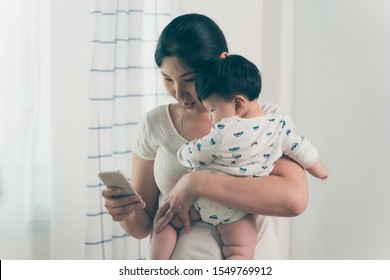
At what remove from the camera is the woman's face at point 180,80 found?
→ 1090 mm

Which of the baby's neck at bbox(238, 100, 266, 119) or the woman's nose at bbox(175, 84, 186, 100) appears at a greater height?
the woman's nose at bbox(175, 84, 186, 100)

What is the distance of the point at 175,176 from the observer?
1142 millimetres

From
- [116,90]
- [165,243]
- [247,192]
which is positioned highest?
[116,90]

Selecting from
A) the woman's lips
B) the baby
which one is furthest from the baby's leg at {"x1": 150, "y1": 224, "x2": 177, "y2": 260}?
the woman's lips

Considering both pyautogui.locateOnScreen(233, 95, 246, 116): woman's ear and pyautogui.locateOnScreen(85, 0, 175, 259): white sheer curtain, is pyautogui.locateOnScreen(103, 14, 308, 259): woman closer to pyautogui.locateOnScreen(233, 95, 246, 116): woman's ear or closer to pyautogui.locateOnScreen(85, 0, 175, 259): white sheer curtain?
pyautogui.locateOnScreen(233, 95, 246, 116): woman's ear

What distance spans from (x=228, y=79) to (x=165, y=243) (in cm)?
37

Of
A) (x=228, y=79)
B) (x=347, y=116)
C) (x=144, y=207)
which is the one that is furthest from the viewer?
(x=347, y=116)

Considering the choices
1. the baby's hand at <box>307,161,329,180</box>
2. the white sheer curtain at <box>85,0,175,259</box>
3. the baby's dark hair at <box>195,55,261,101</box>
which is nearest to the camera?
the baby's dark hair at <box>195,55,261,101</box>

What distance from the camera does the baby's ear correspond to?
3.48 feet

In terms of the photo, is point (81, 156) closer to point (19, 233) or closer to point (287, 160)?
point (19, 233)

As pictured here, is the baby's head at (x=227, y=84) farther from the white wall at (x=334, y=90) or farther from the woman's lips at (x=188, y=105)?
the white wall at (x=334, y=90)

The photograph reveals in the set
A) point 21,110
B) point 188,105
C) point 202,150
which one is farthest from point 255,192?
point 21,110

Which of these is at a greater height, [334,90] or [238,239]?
[334,90]

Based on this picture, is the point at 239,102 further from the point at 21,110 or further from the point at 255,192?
the point at 21,110
